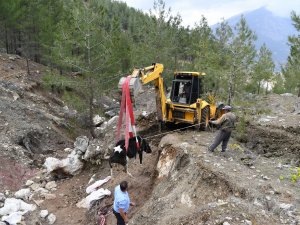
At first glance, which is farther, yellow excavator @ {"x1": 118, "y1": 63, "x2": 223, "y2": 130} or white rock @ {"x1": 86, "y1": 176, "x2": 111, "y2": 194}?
yellow excavator @ {"x1": 118, "y1": 63, "x2": 223, "y2": 130}

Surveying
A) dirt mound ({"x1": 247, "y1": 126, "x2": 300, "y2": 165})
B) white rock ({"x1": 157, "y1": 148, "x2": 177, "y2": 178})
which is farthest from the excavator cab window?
white rock ({"x1": 157, "y1": 148, "x2": 177, "y2": 178})

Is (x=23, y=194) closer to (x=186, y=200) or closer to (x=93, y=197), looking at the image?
(x=93, y=197)

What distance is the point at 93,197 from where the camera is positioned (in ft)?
34.6

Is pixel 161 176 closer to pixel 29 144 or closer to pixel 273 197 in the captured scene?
pixel 273 197

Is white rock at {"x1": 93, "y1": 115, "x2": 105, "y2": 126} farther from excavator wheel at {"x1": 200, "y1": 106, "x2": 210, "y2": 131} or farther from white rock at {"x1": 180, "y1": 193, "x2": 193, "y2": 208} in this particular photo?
white rock at {"x1": 180, "y1": 193, "x2": 193, "y2": 208}

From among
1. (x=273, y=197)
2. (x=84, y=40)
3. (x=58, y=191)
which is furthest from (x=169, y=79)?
(x=273, y=197)

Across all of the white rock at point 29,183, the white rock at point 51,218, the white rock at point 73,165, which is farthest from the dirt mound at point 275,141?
the white rock at point 29,183

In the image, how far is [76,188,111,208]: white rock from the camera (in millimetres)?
10461

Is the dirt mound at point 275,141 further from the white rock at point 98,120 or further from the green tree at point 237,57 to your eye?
the white rock at point 98,120

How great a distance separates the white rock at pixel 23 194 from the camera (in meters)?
11.6

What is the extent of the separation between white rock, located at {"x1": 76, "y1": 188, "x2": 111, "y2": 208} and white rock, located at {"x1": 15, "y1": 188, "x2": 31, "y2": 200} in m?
1.96

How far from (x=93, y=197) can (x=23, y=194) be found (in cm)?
275

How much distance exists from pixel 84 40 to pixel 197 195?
10074mm

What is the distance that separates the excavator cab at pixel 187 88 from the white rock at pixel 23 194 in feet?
19.7
